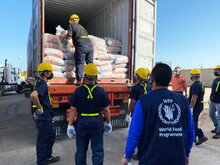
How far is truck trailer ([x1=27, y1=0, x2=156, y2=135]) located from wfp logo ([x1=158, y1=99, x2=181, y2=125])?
2351mm

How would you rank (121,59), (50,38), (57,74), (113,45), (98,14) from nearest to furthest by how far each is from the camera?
(57,74), (50,38), (121,59), (113,45), (98,14)

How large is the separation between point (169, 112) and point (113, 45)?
365 centimetres

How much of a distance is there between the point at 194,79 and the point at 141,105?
2832 mm

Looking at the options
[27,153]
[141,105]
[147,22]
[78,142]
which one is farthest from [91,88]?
[147,22]

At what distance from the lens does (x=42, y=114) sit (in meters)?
2.74

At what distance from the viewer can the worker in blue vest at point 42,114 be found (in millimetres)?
2652

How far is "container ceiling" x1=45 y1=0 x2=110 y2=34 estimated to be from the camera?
17.5ft

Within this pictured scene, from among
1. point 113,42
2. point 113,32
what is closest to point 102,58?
point 113,42

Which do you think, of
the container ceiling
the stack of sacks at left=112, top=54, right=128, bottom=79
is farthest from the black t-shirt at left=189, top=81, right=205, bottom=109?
the container ceiling

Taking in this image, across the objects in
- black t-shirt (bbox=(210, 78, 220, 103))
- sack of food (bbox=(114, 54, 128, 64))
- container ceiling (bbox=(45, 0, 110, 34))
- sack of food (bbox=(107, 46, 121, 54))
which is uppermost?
container ceiling (bbox=(45, 0, 110, 34))

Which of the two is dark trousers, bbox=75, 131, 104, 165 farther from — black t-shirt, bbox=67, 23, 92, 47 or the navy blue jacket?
black t-shirt, bbox=67, 23, 92, 47

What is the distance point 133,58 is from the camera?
459 cm

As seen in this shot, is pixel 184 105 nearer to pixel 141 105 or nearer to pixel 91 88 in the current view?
pixel 141 105

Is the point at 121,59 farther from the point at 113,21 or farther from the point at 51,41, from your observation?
the point at 51,41
